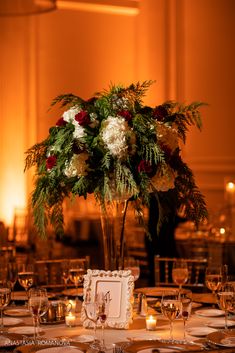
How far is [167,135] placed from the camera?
3.43 m

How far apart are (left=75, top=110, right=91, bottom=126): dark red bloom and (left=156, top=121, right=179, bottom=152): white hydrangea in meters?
0.30

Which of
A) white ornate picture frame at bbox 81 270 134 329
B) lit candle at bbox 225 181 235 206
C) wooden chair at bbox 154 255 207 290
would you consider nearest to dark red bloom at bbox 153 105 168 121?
white ornate picture frame at bbox 81 270 134 329

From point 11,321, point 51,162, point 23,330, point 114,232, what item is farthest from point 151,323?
point 51,162

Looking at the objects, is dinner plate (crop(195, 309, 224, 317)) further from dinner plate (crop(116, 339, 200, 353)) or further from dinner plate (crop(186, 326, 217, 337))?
dinner plate (crop(116, 339, 200, 353))

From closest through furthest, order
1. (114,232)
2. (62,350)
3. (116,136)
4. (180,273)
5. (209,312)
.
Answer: (62,350)
(116,136)
(114,232)
(209,312)
(180,273)

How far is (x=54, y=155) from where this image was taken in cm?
343

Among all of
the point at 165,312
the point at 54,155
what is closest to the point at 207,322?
the point at 165,312

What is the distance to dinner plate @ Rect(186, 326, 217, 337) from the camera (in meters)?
3.24

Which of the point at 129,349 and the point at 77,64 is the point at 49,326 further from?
the point at 77,64

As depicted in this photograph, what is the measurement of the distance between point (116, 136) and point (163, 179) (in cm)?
29

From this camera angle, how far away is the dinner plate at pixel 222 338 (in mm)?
2980

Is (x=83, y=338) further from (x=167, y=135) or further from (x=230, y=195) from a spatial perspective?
(x=230, y=195)

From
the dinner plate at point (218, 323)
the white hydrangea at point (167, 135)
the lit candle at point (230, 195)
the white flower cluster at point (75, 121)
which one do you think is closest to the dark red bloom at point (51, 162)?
the white flower cluster at point (75, 121)

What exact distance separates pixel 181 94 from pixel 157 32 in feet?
3.06
